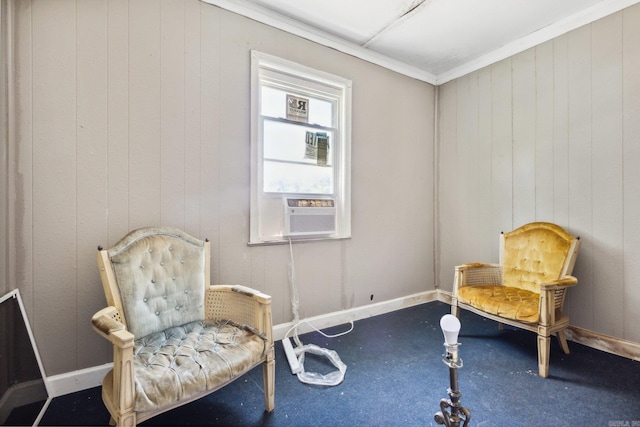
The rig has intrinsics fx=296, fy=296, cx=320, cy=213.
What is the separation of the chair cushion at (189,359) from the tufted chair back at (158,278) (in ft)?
0.29

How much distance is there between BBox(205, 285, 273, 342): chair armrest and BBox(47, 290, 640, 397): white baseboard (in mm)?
734

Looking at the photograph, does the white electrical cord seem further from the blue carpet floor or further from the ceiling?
the ceiling

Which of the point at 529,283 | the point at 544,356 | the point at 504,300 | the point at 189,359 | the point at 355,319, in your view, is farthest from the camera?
the point at 355,319

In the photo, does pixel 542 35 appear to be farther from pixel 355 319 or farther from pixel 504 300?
pixel 355 319

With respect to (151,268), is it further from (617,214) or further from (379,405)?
(617,214)

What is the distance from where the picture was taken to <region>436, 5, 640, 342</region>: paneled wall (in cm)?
218

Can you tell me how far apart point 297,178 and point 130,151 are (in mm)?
1239

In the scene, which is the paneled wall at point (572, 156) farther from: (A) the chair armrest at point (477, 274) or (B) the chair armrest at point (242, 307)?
(B) the chair armrest at point (242, 307)

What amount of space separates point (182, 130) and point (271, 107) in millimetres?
753

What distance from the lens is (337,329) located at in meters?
2.65

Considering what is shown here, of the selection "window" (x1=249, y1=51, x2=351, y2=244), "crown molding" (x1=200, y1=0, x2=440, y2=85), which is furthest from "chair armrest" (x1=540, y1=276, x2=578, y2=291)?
"crown molding" (x1=200, y1=0, x2=440, y2=85)

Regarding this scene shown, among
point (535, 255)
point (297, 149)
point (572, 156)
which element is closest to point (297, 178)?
point (297, 149)

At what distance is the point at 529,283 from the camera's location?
2.44 meters

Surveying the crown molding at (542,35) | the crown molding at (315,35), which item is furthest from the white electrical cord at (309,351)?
the crown molding at (542,35)
